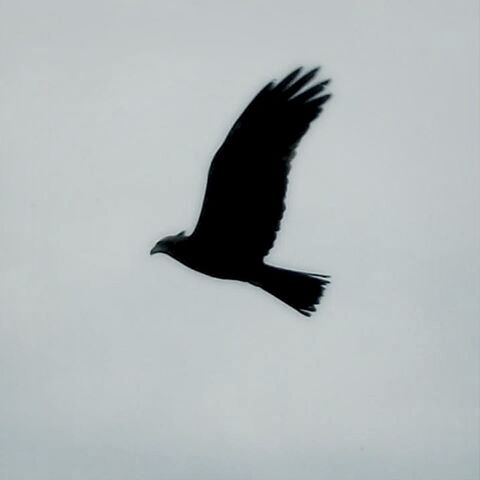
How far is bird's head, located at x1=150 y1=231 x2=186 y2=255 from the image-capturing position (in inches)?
491

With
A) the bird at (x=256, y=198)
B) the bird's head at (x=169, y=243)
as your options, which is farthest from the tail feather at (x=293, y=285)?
the bird's head at (x=169, y=243)

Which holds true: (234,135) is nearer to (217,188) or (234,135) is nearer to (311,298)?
(217,188)

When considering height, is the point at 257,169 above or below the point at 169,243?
above

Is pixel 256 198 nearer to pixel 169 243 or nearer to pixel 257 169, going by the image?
pixel 257 169

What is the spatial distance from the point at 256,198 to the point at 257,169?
0.60 feet

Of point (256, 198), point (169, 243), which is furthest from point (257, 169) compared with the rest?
point (169, 243)

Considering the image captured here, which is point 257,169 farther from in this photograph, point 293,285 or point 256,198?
point 293,285

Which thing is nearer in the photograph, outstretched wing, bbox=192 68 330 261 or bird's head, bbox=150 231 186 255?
outstretched wing, bbox=192 68 330 261

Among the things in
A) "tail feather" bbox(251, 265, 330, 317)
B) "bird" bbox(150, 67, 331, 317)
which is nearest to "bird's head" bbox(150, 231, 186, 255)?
"bird" bbox(150, 67, 331, 317)

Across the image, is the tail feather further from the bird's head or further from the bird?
the bird's head

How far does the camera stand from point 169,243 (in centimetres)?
1248

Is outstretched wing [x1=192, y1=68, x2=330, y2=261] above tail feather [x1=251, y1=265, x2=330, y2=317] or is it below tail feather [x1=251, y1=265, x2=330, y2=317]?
above

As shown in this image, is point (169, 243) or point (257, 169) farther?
point (169, 243)

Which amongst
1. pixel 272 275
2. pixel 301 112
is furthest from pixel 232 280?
pixel 301 112
